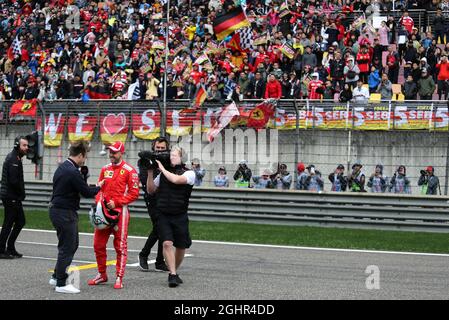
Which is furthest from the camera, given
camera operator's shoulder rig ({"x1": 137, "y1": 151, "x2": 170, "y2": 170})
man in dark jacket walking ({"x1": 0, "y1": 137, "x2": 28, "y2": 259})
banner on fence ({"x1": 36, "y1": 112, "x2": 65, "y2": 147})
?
banner on fence ({"x1": 36, "y1": 112, "x2": 65, "y2": 147})

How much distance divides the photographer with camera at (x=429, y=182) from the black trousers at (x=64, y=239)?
997 cm

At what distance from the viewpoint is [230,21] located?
23.8 metres

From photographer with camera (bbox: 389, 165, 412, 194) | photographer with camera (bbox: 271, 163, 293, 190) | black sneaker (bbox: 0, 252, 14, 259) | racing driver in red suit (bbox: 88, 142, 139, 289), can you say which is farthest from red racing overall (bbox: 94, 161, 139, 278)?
photographer with camera (bbox: 389, 165, 412, 194)

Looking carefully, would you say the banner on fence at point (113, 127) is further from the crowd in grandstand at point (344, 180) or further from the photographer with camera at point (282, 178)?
the photographer with camera at point (282, 178)

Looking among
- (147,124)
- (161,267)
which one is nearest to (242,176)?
(147,124)

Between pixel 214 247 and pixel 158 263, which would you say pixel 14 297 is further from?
pixel 214 247

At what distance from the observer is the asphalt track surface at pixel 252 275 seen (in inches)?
405

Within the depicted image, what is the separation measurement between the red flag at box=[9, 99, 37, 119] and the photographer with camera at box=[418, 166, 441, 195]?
989 cm

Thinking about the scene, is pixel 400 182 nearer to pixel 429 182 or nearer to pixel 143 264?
pixel 429 182

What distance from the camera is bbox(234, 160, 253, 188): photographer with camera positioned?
20.3 m

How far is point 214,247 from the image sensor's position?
1548cm

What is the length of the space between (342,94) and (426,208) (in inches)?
220

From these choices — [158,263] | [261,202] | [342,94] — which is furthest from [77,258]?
[342,94]

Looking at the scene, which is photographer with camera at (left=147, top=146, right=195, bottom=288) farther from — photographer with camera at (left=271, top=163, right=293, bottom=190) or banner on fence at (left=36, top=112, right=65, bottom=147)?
banner on fence at (left=36, top=112, right=65, bottom=147)
